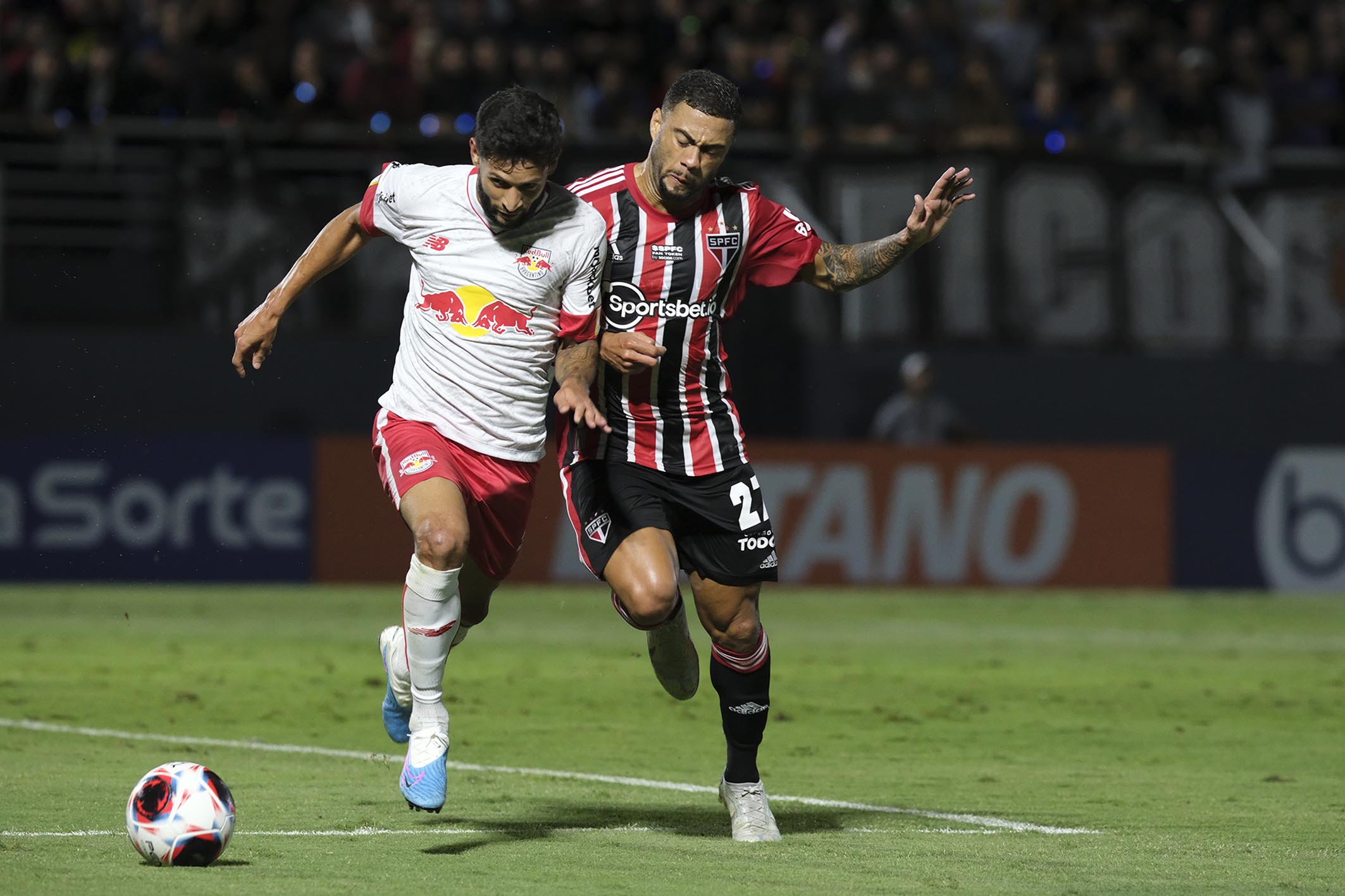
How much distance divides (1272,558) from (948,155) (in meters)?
4.73

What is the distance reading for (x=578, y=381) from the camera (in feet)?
19.5

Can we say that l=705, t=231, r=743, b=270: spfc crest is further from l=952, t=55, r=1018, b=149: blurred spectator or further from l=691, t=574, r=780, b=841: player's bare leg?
l=952, t=55, r=1018, b=149: blurred spectator

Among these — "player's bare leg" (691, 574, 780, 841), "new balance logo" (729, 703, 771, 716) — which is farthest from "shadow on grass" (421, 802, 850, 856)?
"new balance logo" (729, 703, 771, 716)

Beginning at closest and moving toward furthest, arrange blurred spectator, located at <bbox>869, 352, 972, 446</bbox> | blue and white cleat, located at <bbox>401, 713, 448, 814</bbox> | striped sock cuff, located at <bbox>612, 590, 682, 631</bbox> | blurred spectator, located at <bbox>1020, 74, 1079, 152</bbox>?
blue and white cleat, located at <bbox>401, 713, 448, 814</bbox>
striped sock cuff, located at <bbox>612, 590, 682, 631</bbox>
blurred spectator, located at <bbox>869, 352, 972, 446</bbox>
blurred spectator, located at <bbox>1020, 74, 1079, 152</bbox>

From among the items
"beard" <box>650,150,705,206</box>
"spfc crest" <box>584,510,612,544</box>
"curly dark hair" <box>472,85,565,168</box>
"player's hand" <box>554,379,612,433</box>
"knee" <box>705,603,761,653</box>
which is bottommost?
"knee" <box>705,603,761,653</box>

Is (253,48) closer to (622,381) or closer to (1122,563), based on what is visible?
(1122,563)

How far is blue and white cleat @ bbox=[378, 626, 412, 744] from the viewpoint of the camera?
21.6 ft

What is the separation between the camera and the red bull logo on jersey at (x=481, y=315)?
605cm

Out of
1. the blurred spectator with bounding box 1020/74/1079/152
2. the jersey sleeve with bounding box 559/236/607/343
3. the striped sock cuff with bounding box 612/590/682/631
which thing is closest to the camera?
the jersey sleeve with bounding box 559/236/607/343

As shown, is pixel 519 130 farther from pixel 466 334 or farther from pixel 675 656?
pixel 675 656

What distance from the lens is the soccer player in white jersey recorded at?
230 inches

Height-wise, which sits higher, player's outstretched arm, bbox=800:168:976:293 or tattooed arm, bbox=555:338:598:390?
player's outstretched arm, bbox=800:168:976:293

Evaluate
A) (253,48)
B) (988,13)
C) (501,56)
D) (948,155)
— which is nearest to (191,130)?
(253,48)

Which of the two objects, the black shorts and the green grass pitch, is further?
the black shorts
